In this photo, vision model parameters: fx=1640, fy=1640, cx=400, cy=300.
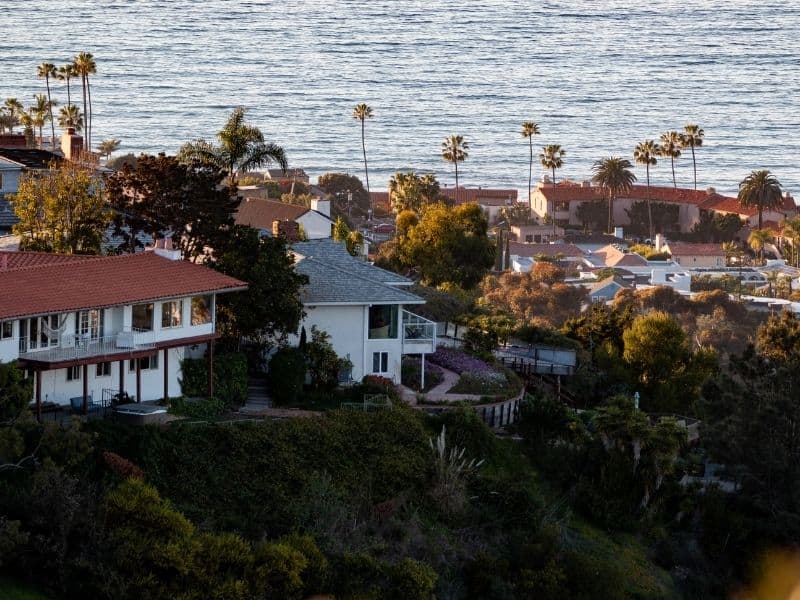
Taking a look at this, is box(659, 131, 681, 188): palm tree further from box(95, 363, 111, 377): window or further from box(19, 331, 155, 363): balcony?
box(95, 363, 111, 377): window

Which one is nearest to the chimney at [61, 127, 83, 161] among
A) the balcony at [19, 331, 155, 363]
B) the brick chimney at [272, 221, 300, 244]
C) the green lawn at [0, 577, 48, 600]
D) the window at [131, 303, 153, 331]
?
the brick chimney at [272, 221, 300, 244]

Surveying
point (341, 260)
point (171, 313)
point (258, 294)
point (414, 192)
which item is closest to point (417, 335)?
point (341, 260)

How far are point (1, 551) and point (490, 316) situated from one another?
2909cm

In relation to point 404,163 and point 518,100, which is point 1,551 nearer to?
point 404,163

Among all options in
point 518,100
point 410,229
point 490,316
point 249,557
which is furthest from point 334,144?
point 249,557

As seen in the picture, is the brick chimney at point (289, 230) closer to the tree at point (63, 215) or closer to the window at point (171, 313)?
the tree at point (63, 215)

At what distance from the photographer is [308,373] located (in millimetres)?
42562

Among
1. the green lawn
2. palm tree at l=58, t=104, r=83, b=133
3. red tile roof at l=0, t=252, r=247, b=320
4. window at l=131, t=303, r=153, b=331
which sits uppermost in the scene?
palm tree at l=58, t=104, r=83, b=133

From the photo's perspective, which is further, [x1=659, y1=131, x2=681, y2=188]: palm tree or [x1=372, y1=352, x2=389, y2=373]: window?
[x1=659, y1=131, x2=681, y2=188]: palm tree

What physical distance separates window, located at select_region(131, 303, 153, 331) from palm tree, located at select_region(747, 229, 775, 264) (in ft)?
327

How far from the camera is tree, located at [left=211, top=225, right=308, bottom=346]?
138ft

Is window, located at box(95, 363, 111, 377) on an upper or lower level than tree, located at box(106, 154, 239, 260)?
lower

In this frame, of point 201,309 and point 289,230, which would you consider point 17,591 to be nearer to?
point 201,309

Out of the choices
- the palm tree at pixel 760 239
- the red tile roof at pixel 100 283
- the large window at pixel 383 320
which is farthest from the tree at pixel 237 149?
the palm tree at pixel 760 239
